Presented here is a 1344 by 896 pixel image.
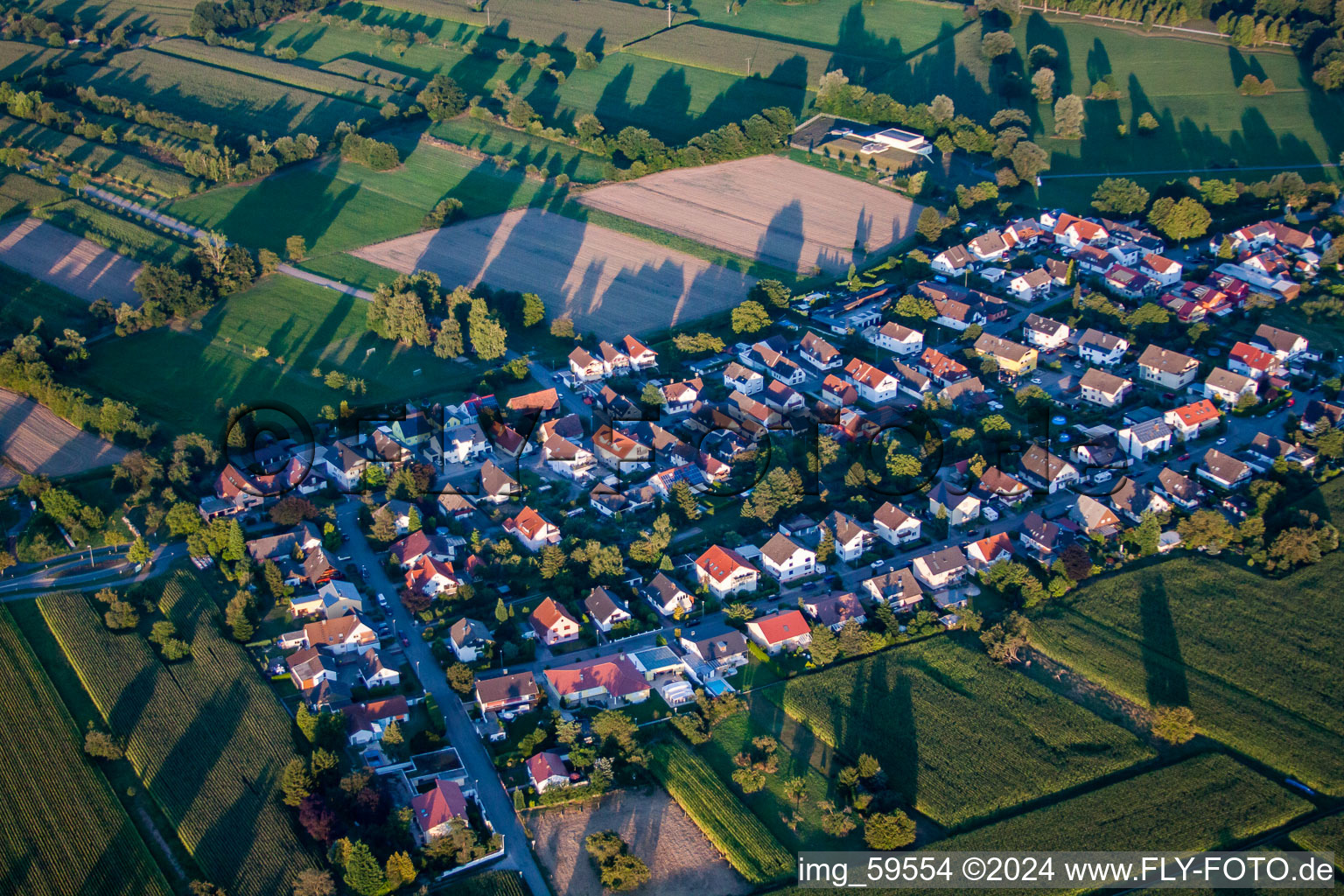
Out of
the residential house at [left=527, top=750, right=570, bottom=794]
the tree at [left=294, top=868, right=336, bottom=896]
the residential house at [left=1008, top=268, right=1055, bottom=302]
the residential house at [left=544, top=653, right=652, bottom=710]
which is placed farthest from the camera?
the residential house at [left=1008, top=268, right=1055, bottom=302]

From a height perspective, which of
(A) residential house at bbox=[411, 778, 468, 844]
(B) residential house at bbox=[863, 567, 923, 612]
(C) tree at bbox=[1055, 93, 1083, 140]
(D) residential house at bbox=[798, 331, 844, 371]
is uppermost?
(C) tree at bbox=[1055, 93, 1083, 140]

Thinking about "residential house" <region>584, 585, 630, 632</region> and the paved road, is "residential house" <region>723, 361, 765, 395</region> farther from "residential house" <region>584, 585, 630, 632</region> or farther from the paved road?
the paved road

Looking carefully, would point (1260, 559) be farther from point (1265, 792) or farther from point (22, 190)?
point (22, 190)

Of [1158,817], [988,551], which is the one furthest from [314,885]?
[988,551]

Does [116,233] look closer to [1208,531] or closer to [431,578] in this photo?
[431,578]

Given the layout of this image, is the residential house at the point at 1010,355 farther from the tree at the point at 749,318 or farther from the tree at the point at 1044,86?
the tree at the point at 1044,86

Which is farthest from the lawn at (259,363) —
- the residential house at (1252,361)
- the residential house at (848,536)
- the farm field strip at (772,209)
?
the residential house at (1252,361)

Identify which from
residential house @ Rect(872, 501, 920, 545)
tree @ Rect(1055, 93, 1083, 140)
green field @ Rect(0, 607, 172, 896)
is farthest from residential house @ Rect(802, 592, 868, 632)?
tree @ Rect(1055, 93, 1083, 140)
